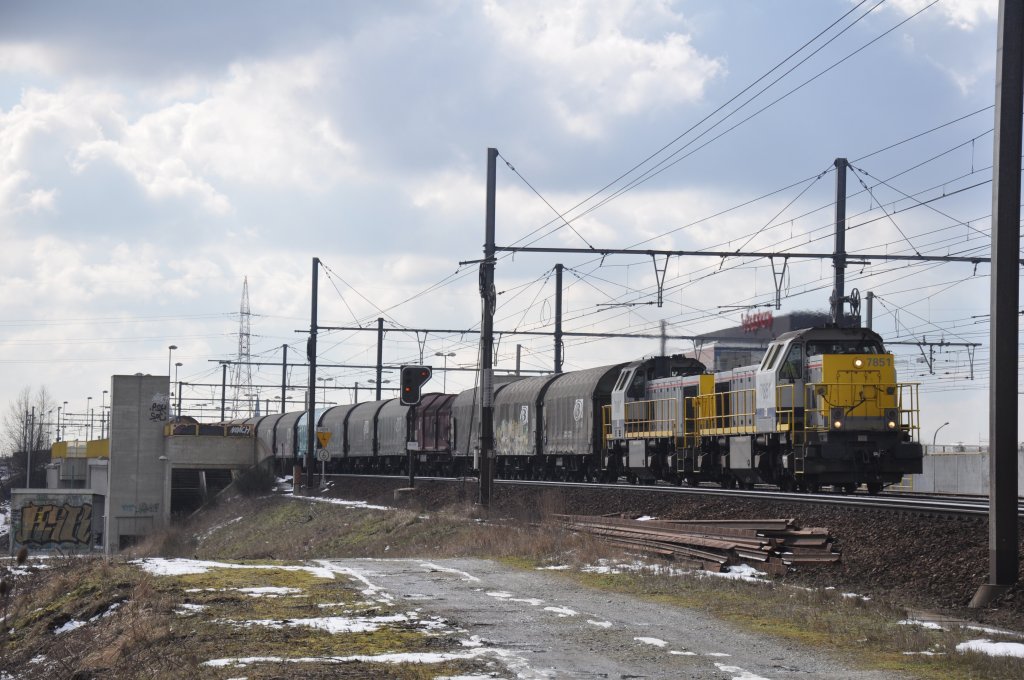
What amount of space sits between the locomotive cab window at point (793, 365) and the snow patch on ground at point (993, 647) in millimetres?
13675

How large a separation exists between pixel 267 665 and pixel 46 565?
13893 mm

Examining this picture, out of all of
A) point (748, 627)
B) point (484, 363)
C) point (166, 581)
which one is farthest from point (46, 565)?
point (748, 627)

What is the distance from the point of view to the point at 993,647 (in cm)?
1002

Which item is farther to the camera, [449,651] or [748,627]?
[748,627]

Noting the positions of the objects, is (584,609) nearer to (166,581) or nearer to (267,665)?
(267,665)

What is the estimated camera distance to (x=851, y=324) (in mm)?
25625

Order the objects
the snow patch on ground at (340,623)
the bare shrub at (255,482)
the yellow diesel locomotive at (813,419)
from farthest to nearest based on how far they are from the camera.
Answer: the bare shrub at (255,482), the yellow diesel locomotive at (813,419), the snow patch on ground at (340,623)

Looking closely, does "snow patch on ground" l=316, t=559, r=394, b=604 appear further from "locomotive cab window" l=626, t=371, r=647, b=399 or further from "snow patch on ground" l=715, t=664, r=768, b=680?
"locomotive cab window" l=626, t=371, r=647, b=399

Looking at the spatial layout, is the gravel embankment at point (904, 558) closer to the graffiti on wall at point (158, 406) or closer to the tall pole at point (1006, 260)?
the tall pole at point (1006, 260)


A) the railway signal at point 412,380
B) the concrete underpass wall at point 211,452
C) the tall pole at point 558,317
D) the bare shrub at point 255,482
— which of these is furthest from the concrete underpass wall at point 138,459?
the railway signal at point 412,380

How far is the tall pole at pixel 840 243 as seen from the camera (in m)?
27.7

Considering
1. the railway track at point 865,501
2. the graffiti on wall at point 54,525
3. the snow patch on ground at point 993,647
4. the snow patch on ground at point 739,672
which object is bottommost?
the graffiti on wall at point 54,525

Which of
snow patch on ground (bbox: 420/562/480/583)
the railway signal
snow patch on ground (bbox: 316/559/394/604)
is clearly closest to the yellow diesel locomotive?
the railway signal

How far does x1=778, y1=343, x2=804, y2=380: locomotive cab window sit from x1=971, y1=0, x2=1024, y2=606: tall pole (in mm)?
10659
